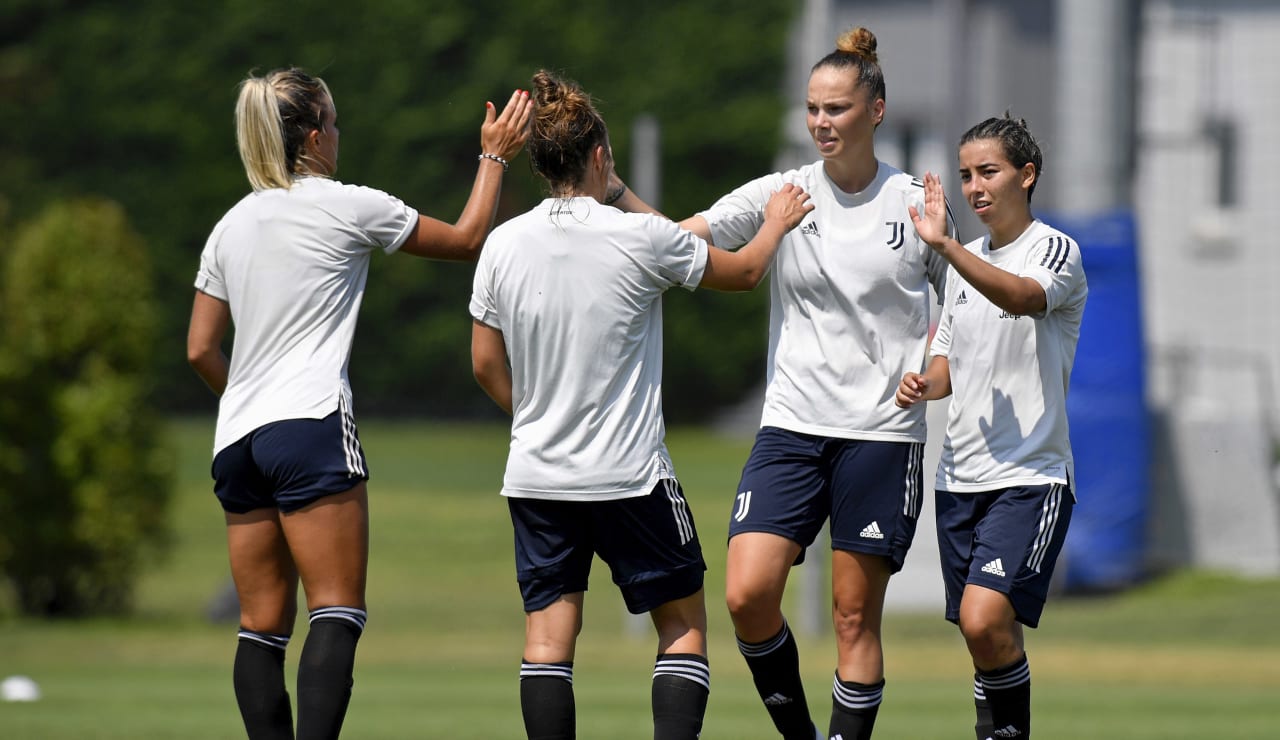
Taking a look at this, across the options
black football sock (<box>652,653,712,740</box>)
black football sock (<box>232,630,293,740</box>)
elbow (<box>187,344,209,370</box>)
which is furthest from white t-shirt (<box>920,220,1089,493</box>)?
elbow (<box>187,344,209,370</box>)

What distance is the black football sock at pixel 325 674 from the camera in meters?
5.20

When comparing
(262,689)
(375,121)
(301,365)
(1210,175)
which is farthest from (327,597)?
(375,121)

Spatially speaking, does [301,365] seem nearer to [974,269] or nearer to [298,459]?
[298,459]

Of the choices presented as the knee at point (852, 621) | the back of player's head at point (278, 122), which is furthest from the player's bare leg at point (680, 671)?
the back of player's head at point (278, 122)

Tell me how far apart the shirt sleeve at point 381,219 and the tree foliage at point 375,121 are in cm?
2645

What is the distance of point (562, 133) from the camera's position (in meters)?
5.07

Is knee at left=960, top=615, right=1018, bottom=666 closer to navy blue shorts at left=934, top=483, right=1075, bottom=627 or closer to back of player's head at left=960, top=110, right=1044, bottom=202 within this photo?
navy blue shorts at left=934, top=483, right=1075, bottom=627

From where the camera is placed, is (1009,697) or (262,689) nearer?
(262,689)

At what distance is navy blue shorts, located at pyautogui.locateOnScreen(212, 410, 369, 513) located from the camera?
521 centimetres

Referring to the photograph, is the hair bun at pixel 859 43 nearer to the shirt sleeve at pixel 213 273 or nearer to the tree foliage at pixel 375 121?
the shirt sleeve at pixel 213 273

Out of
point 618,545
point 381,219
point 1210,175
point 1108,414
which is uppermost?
point 1210,175

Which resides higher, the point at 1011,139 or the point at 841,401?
the point at 1011,139

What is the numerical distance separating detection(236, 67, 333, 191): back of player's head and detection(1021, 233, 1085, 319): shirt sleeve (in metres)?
2.24

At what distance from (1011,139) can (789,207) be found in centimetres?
75
